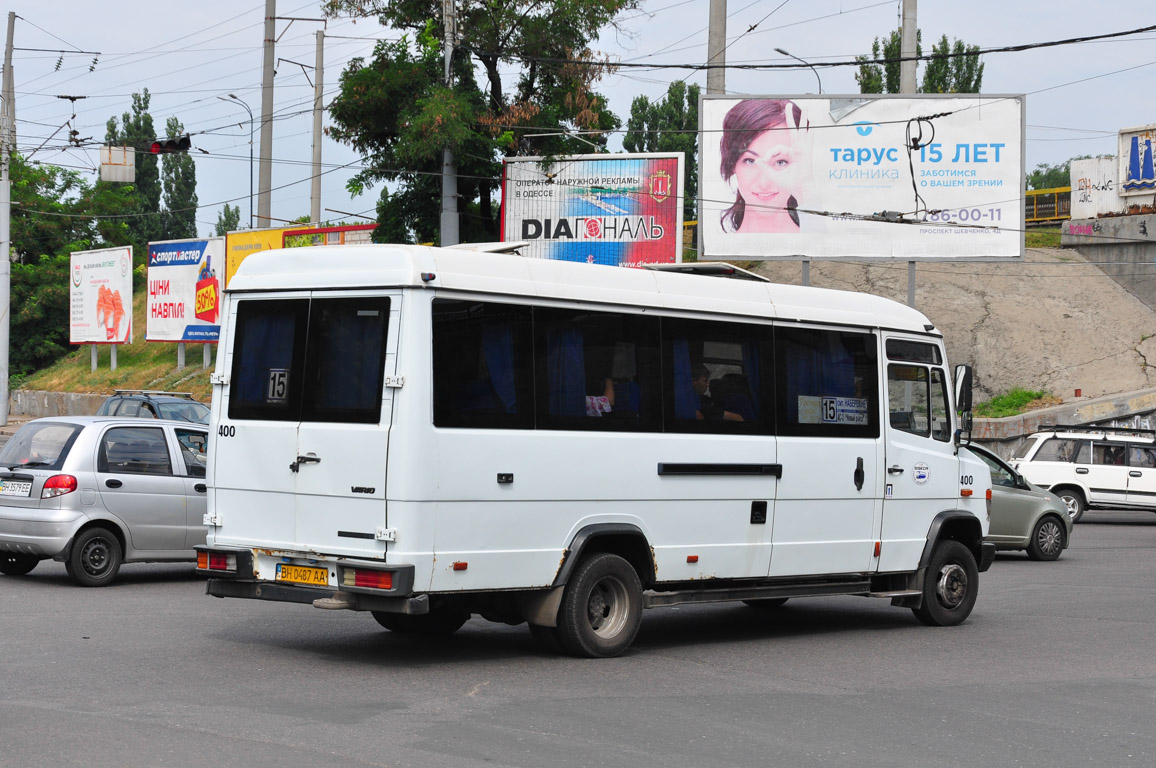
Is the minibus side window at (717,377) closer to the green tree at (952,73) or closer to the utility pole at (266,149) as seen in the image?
the utility pole at (266,149)

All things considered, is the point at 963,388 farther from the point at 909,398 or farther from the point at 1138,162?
the point at 1138,162

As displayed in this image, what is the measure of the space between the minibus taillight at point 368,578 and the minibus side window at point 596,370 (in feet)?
4.98

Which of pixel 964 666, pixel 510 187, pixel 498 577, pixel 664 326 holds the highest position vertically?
pixel 510 187

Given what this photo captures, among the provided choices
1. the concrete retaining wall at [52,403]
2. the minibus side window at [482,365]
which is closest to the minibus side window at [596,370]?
the minibus side window at [482,365]

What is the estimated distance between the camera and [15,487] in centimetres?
1316

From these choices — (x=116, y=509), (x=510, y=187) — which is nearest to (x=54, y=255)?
(x=510, y=187)

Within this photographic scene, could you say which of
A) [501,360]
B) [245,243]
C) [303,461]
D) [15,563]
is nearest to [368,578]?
[303,461]

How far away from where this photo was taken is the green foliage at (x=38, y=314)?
62375mm

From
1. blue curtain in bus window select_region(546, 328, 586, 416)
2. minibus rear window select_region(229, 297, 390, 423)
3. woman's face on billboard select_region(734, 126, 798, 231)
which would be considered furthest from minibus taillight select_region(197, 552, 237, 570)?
woman's face on billboard select_region(734, 126, 798, 231)

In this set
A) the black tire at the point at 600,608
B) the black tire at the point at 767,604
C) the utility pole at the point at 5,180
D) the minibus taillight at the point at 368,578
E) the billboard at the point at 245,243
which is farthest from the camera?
the billboard at the point at 245,243

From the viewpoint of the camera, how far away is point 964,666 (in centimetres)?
1019

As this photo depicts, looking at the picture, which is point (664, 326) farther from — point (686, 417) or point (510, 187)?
point (510, 187)

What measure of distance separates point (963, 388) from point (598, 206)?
2306 cm

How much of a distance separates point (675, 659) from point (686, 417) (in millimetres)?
1778
